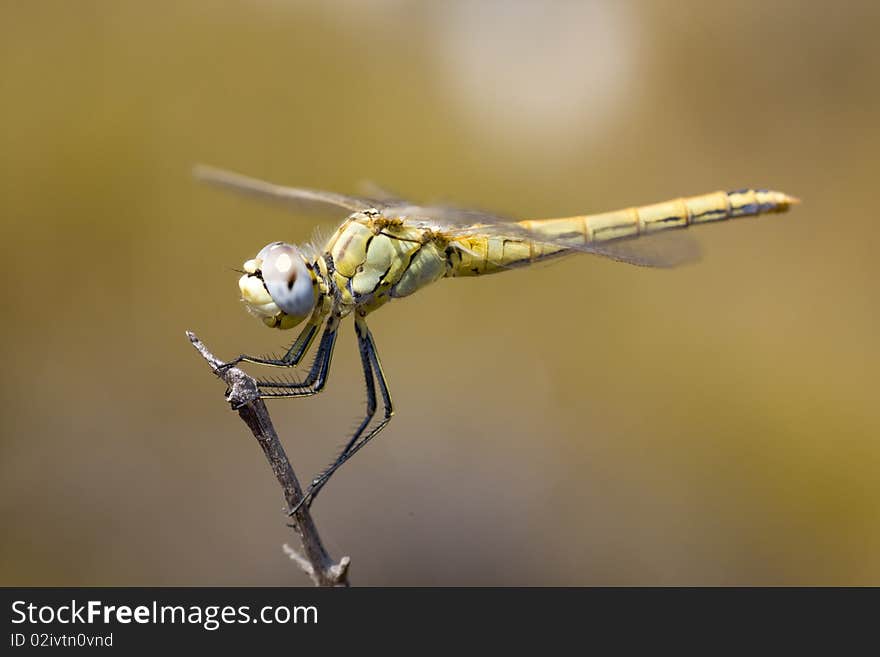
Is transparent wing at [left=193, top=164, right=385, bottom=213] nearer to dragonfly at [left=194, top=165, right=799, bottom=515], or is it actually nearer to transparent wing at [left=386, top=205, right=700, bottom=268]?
dragonfly at [left=194, top=165, right=799, bottom=515]

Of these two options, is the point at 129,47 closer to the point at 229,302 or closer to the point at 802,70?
the point at 229,302

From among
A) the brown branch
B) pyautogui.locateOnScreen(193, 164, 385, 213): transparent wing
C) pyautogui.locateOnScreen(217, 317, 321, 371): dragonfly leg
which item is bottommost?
the brown branch

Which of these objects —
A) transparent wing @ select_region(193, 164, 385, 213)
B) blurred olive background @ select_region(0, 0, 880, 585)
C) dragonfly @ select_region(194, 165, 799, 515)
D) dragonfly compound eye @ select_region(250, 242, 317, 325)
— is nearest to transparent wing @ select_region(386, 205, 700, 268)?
dragonfly @ select_region(194, 165, 799, 515)

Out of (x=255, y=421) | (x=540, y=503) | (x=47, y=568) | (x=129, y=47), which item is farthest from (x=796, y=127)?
(x=47, y=568)

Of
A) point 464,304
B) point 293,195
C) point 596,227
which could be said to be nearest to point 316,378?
point 293,195

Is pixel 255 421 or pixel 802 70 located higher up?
pixel 802 70

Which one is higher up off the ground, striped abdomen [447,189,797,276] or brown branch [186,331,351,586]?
striped abdomen [447,189,797,276]

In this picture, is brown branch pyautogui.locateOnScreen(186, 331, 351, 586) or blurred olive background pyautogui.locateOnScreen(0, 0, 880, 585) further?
blurred olive background pyautogui.locateOnScreen(0, 0, 880, 585)

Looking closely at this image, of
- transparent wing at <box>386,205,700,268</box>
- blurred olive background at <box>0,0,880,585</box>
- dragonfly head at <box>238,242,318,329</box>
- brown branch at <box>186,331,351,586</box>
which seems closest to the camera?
brown branch at <box>186,331,351,586</box>
